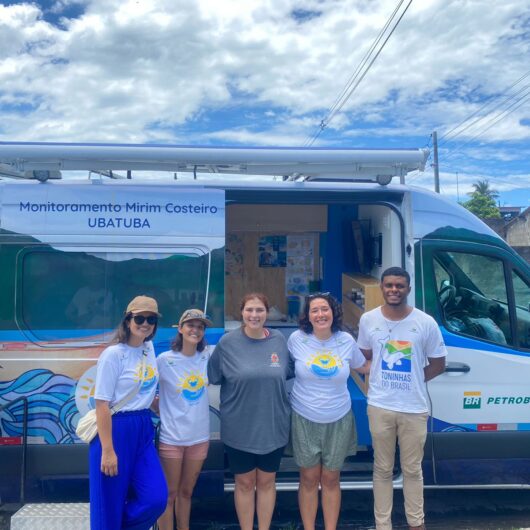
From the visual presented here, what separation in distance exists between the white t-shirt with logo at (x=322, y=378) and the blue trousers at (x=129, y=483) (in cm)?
96

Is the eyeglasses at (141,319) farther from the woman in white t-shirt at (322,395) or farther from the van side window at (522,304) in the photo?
the van side window at (522,304)

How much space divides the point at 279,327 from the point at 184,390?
305cm

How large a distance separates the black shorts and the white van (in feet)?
1.82

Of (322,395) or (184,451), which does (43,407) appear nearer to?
(184,451)

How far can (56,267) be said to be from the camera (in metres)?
3.71

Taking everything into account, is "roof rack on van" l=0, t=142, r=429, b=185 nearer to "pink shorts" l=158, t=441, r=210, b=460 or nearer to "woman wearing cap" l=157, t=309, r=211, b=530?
"woman wearing cap" l=157, t=309, r=211, b=530

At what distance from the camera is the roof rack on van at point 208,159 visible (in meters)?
3.61

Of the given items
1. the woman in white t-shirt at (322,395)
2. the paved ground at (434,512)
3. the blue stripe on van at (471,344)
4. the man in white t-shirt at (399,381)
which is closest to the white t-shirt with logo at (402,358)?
the man in white t-shirt at (399,381)

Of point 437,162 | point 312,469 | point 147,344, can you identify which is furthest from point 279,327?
point 437,162

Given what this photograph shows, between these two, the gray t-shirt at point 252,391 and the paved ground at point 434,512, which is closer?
the gray t-shirt at point 252,391

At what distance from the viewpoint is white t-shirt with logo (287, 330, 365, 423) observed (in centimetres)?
331

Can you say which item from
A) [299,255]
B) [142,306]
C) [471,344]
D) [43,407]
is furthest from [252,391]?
[299,255]

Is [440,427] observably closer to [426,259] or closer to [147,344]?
[426,259]

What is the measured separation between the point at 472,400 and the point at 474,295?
0.85 m
